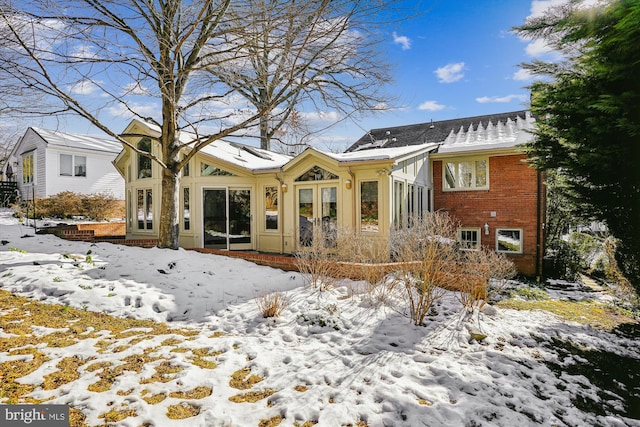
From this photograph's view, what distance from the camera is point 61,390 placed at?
304 centimetres

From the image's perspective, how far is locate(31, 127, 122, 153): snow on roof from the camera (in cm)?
1880

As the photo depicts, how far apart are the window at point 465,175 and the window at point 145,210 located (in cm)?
1184

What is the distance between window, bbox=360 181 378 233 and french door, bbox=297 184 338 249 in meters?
0.88

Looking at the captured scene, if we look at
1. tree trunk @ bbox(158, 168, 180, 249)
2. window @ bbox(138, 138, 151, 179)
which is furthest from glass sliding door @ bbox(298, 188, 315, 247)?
window @ bbox(138, 138, 151, 179)

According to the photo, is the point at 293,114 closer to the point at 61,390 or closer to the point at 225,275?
the point at 225,275

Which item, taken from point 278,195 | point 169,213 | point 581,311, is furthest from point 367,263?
point 169,213


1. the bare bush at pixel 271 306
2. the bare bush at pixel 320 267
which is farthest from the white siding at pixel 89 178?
the bare bush at pixel 271 306

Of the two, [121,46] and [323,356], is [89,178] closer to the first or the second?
[121,46]

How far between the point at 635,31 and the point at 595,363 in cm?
461

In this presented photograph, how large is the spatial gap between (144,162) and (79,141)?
449 inches

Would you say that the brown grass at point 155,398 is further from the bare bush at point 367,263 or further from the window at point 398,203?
the window at point 398,203

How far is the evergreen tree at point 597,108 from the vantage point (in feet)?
16.4

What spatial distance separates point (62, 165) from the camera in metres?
19.4

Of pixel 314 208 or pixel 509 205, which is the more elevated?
pixel 509 205
